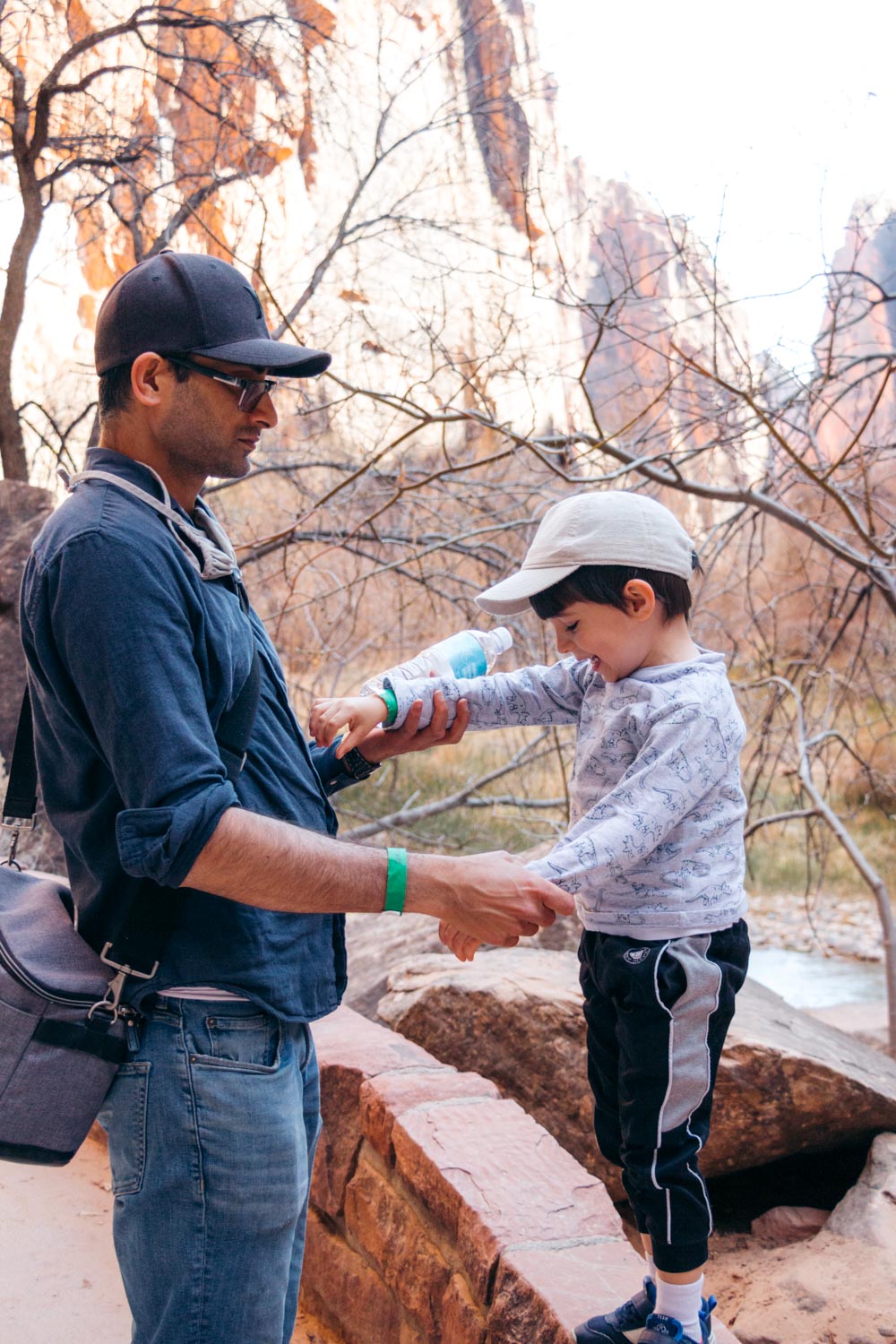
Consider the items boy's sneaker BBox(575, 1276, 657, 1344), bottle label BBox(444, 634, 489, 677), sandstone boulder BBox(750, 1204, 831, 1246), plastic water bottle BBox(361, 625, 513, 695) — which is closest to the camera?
boy's sneaker BBox(575, 1276, 657, 1344)

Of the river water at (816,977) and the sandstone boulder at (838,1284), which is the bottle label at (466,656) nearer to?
the sandstone boulder at (838,1284)

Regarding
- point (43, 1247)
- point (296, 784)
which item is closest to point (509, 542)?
point (43, 1247)

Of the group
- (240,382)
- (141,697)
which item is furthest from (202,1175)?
(240,382)

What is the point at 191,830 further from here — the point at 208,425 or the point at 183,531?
the point at 208,425

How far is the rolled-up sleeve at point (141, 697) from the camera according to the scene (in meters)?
1.23

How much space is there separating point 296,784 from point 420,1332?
49.2 inches

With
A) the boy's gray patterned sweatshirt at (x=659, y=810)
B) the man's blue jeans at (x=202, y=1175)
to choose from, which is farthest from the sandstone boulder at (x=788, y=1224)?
the man's blue jeans at (x=202, y=1175)

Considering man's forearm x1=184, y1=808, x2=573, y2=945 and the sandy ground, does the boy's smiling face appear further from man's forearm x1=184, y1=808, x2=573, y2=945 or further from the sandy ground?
the sandy ground

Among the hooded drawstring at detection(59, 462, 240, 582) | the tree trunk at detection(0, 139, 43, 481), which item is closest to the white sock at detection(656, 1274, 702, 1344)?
the hooded drawstring at detection(59, 462, 240, 582)

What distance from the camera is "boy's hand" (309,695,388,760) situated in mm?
1941

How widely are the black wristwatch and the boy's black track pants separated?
1.70 feet

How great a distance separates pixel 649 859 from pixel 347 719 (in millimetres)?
576

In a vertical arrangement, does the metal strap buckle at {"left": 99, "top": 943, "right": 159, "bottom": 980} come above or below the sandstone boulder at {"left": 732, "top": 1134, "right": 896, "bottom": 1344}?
above

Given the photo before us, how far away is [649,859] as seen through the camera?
183 centimetres
